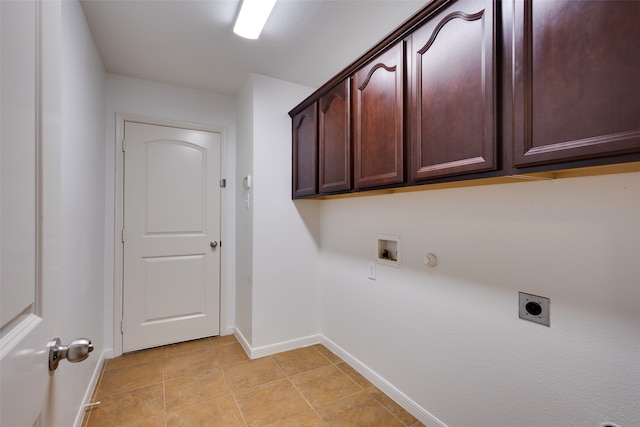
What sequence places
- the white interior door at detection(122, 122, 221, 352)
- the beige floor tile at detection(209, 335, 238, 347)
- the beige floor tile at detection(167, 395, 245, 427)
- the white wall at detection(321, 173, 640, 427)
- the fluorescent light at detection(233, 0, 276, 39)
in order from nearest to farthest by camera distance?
the white wall at detection(321, 173, 640, 427), the fluorescent light at detection(233, 0, 276, 39), the beige floor tile at detection(167, 395, 245, 427), the white interior door at detection(122, 122, 221, 352), the beige floor tile at detection(209, 335, 238, 347)

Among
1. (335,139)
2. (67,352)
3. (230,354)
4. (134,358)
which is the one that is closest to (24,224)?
(67,352)

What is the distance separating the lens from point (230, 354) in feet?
8.78

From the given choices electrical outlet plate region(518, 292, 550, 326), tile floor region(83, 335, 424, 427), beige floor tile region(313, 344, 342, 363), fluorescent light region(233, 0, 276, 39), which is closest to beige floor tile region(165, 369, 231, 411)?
tile floor region(83, 335, 424, 427)

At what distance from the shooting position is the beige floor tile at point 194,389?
6.62 ft

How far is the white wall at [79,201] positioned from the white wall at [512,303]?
5.91 feet

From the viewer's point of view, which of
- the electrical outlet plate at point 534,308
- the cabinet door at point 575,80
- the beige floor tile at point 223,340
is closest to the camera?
the cabinet door at point 575,80

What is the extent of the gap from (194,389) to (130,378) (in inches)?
22.3

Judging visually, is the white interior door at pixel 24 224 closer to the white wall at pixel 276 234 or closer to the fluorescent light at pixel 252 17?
the fluorescent light at pixel 252 17

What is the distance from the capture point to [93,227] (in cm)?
221

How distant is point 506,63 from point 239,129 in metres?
2.45

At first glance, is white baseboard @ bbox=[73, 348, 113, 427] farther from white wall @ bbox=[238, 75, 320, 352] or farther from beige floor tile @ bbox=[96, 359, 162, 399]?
white wall @ bbox=[238, 75, 320, 352]

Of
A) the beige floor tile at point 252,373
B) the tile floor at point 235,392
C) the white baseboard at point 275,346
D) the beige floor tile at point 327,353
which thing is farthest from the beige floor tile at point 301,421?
the white baseboard at point 275,346

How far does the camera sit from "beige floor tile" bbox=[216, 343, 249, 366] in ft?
8.37

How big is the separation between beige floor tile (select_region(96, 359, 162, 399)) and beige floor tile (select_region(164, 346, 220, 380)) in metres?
0.07
